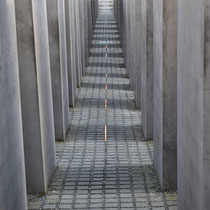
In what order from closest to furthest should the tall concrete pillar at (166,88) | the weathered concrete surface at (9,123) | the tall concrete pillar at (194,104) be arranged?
the tall concrete pillar at (194,104) < the weathered concrete surface at (9,123) < the tall concrete pillar at (166,88)

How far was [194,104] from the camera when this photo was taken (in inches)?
243

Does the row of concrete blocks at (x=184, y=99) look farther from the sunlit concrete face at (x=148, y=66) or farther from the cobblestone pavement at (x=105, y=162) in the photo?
the sunlit concrete face at (x=148, y=66)

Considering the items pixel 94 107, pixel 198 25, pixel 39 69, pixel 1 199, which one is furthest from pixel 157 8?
pixel 94 107

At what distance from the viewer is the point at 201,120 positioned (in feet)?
19.1

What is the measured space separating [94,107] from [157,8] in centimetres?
781

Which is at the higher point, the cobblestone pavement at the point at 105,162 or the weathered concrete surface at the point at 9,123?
the weathered concrete surface at the point at 9,123

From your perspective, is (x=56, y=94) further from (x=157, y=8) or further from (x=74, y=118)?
(x=157, y=8)

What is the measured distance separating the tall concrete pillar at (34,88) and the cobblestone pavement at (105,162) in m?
0.49

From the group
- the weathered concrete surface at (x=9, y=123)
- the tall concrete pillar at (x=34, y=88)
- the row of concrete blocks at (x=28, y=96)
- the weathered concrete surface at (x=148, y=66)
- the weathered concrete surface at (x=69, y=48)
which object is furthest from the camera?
the weathered concrete surface at (x=69, y=48)

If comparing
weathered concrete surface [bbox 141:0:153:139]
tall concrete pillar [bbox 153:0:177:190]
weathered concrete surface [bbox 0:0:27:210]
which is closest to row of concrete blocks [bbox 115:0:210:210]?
tall concrete pillar [bbox 153:0:177:190]

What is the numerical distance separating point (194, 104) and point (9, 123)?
7.60 feet

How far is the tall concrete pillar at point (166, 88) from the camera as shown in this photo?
8.77m

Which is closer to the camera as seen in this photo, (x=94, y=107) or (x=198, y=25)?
(x=198, y=25)

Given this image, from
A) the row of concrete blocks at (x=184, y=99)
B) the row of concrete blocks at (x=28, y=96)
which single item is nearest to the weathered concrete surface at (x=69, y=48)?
the row of concrete blocks at (x=28, y=96)
